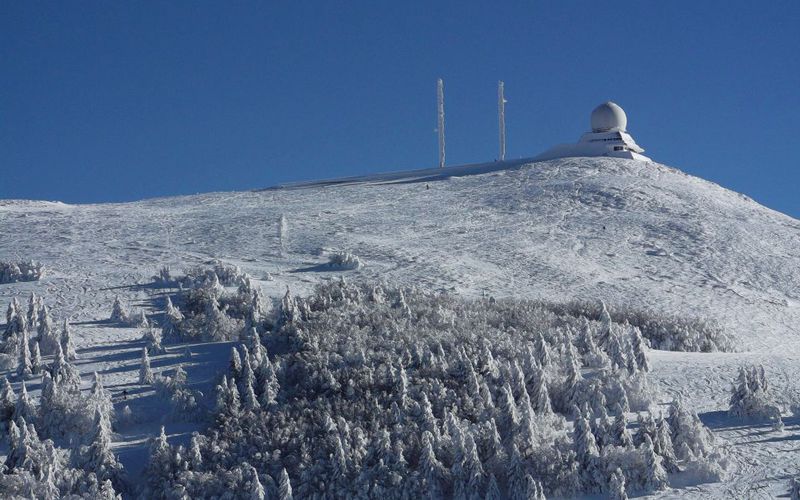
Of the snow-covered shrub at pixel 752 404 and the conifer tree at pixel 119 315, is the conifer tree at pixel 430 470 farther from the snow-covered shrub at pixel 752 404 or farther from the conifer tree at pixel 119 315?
the conifer tree at pixel 119 315

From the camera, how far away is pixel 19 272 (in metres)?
25.3

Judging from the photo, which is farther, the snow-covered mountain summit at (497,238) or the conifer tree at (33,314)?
the snow-covered mountain summit at (497,238)

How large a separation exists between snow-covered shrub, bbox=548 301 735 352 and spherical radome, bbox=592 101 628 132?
1290 inches

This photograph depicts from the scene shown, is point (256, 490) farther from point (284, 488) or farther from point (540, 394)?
point (540, 394)

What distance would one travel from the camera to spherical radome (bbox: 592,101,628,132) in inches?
2133

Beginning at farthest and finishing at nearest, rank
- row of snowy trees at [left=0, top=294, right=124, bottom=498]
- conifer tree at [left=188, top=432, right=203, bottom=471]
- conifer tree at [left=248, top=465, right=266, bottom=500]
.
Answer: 1. conifer tree at [left=188, top=432, right=203, bottom=471]
2. row of snowy trees at [left=0, top=294, right=124, bottom=498]
3. conifer tree at [left=248, top=465, right=266, bottom=500]

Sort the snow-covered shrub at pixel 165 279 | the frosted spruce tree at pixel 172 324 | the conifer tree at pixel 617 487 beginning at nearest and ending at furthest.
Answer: the conifer tree at pixel 617 487 → the frosted spruce tree at pixel 172 324 → the snow-covered shrub at pixel 165 279

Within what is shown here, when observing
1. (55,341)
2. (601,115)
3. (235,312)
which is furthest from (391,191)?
(55,341)

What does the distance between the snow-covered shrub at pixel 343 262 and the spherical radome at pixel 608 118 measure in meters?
30.3

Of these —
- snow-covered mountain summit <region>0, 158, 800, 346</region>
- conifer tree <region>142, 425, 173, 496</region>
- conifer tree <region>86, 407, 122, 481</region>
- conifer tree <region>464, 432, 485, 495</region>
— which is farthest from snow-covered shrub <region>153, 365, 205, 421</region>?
snow-covered mountain summit <region>0, 158, 800, 346</region>

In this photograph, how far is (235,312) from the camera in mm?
20344

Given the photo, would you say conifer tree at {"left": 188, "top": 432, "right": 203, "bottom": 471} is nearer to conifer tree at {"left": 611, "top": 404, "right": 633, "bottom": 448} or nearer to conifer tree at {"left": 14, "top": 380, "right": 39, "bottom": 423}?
conifer tree at {"left": 14, "top": 380, "right": 39, "bottom": 423}

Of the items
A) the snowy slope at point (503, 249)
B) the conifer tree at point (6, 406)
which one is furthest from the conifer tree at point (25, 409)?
the snowy slope at point (503, 249)

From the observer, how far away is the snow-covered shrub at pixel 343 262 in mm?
27812
